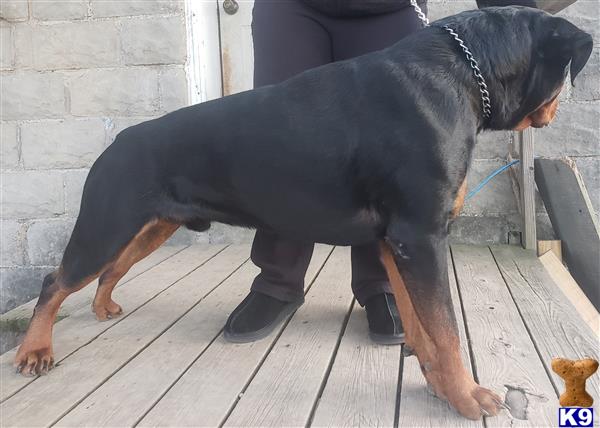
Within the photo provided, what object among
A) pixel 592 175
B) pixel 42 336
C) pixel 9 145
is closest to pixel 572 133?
pixel 592 175

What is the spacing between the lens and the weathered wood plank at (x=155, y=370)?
5.89 ft

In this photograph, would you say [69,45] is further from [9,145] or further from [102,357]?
[102,357]

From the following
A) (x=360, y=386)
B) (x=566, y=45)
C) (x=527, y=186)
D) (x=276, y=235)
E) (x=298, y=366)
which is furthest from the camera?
(x=527, y=186)

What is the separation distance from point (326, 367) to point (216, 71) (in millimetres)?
2697

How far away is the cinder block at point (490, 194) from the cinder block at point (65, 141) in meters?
2.56

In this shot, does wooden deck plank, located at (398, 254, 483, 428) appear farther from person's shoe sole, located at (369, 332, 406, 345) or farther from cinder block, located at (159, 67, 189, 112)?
cinder block, located at (159, 67, 189, 112)

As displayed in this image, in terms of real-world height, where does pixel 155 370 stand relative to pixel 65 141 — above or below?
below

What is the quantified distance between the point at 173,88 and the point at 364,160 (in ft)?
7.78

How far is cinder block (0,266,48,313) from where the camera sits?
4031mm

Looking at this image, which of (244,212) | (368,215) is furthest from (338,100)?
(244,212)

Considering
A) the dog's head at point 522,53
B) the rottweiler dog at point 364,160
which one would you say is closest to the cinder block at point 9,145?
the rottweiler dog at point 364,160

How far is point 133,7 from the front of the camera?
12.6 feet

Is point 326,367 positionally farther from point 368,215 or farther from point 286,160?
point 286,160

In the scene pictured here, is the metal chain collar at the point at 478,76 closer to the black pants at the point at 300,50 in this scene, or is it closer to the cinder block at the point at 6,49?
the black pants at the point at 300,50
